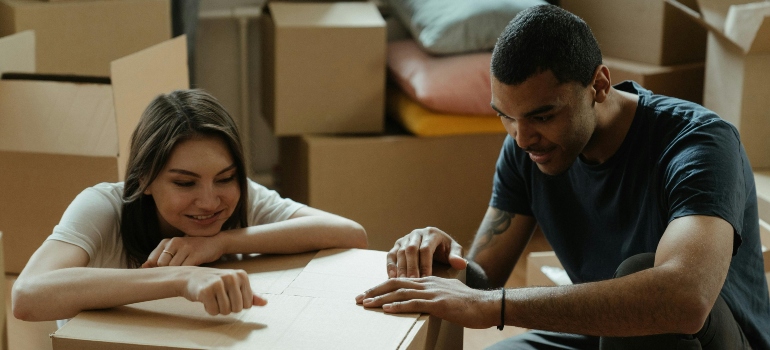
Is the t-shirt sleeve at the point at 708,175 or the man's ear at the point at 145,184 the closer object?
the t-shirt sleeve at the point at 708,175

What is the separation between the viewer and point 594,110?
4.30 ft

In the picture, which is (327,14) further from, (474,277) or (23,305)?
(23,305)

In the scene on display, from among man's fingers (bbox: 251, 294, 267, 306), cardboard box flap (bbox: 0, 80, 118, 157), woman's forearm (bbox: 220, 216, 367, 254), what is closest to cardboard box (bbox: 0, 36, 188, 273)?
cardboard box flap (bbox: 0, 80, 118, 157)

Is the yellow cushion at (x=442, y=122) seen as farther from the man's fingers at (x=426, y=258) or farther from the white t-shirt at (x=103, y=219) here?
the man's fingers at (x=426, y=258)

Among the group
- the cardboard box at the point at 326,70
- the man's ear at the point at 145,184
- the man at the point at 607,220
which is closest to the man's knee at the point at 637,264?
the man at the point at 607,220

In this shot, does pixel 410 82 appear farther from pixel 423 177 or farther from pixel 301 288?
pixel 301 288

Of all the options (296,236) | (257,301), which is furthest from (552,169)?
(257,301)

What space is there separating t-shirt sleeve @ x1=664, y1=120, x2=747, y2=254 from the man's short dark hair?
0.56ft

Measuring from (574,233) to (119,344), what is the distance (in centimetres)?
78

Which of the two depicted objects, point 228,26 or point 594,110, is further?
point 228,26

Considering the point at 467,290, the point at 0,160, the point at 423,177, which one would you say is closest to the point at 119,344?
the point at 467,290

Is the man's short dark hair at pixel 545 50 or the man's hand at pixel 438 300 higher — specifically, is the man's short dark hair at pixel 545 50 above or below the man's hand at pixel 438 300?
above

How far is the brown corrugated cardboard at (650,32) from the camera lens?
240cm

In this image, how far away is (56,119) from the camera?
191 centimetres
